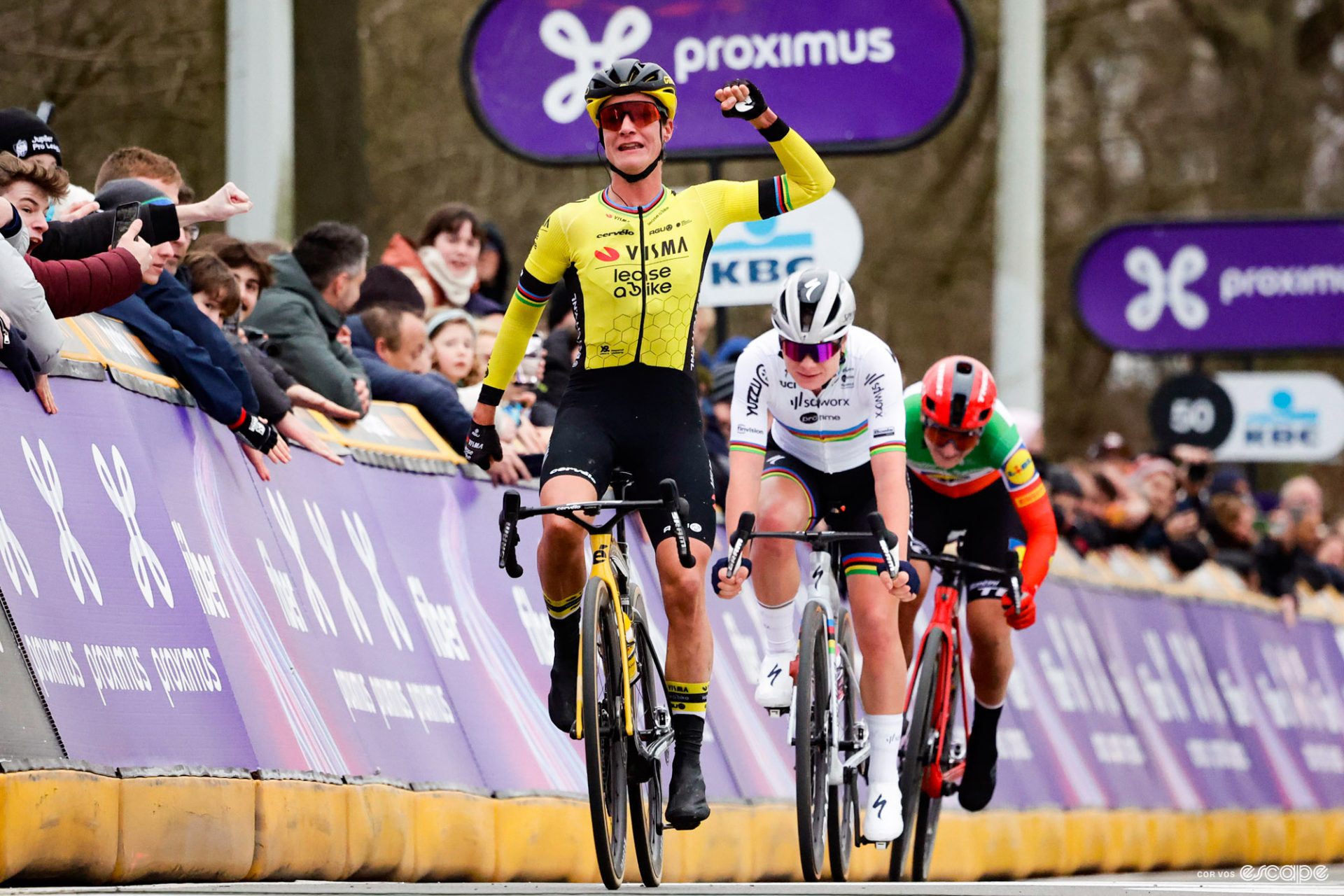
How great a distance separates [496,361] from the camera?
9.12 m

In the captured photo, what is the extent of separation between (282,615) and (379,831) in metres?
0.79

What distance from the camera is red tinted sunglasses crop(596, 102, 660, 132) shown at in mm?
8977

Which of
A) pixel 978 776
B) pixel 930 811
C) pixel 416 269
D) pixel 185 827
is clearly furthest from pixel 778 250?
pixel 185 827

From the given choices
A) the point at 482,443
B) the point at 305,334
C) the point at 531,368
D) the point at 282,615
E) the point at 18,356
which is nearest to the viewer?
the point at 18,356

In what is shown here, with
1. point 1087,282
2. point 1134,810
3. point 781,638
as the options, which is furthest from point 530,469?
point 1087,282

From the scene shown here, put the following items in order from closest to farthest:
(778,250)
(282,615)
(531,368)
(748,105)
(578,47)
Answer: (748,105) → (282,615) → (531,368) → (778,250) → (578,47)

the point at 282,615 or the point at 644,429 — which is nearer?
the point at 644,429

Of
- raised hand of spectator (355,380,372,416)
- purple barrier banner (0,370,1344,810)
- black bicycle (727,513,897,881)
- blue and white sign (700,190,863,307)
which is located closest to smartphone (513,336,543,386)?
purple barrier banner (0,370,1344,810)

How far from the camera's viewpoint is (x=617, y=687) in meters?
8.75

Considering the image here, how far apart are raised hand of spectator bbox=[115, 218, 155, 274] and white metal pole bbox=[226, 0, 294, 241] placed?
488 centimetres

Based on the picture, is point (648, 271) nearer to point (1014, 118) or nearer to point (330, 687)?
point (330, 687)

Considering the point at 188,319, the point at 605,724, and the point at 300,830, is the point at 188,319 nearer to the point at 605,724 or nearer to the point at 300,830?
the point at 300,830

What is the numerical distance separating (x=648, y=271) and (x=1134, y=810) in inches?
364

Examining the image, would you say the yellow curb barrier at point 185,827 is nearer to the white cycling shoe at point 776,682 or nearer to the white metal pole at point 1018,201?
the white cycling shoe at point 776,682
